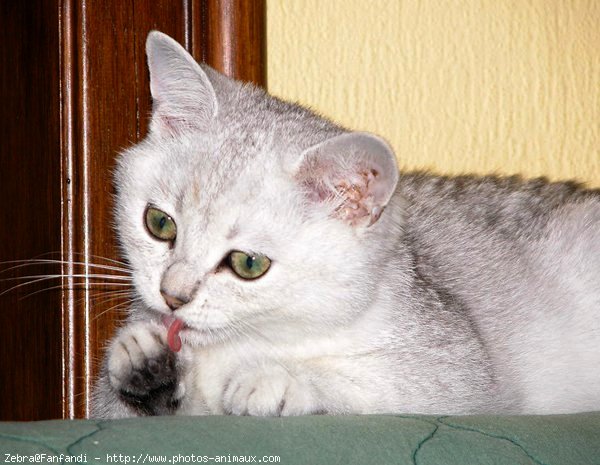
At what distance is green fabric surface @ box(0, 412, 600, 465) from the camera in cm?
77

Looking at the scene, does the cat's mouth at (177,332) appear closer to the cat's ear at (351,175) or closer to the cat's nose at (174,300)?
the cat's nose at (174,300)

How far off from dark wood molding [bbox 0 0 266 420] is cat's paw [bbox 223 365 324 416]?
47cm

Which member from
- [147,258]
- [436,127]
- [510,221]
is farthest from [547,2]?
[147,258]

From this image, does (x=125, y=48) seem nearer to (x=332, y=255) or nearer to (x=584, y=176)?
(x=332, y=255)

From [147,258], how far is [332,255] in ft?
0.96

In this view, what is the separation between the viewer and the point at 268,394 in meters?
1.12

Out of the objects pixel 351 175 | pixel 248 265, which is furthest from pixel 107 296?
pixel 351 175

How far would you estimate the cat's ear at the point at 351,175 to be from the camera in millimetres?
1183

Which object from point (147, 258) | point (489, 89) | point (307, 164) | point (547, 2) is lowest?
point (147, 258)

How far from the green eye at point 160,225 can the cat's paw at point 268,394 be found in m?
0.25

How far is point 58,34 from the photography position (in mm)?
1532

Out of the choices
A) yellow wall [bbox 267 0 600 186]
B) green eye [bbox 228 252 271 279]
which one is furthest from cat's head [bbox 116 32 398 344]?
yellow wall [bbox 267 0 600 186]

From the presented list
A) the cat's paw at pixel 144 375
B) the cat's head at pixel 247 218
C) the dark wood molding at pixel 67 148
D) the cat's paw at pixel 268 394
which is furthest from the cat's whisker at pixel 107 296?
the cat's paw at pixel 268 394

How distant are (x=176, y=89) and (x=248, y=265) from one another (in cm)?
39
